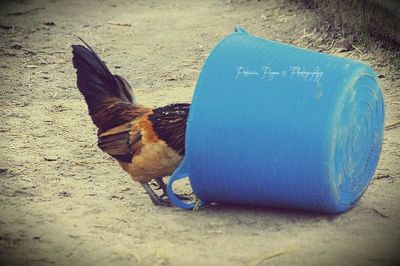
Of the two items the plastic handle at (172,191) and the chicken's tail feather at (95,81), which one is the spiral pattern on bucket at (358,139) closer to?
the plastic handle at (172,191)

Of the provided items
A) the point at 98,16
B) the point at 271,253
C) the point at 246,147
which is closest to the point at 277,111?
the point at 246,147

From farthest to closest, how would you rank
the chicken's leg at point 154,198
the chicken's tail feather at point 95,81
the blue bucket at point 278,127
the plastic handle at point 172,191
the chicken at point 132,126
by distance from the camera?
1. the chicken's tail feather at point 95,81
2. the chicken's leg at point 154,198
3. the chicken at point 132,126
4. the plastic handle at point 172,191
5. the blue bucket at point 278,127

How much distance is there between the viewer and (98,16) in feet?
28.8

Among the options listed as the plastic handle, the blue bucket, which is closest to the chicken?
the plastic handle

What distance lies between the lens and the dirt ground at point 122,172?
156 inches

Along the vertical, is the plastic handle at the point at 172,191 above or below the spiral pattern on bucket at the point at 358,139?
below

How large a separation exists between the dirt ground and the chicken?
245mm

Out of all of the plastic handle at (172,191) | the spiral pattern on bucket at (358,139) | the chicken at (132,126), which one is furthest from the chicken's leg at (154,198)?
the spiral pattern on bucket at (358,139)

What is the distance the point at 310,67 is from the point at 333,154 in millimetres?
474

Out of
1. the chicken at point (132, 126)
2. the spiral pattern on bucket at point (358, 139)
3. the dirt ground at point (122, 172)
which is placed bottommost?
the dirt ground at point (122, 172)

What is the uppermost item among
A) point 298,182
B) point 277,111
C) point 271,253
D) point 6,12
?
point 277,111

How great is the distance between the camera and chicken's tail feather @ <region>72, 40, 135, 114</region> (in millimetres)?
5004

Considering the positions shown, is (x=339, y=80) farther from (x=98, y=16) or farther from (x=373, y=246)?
(x=98, y=16)

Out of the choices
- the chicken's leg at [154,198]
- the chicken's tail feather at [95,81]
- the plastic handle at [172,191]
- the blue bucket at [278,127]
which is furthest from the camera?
the chicken's tail feather at [95,81]
